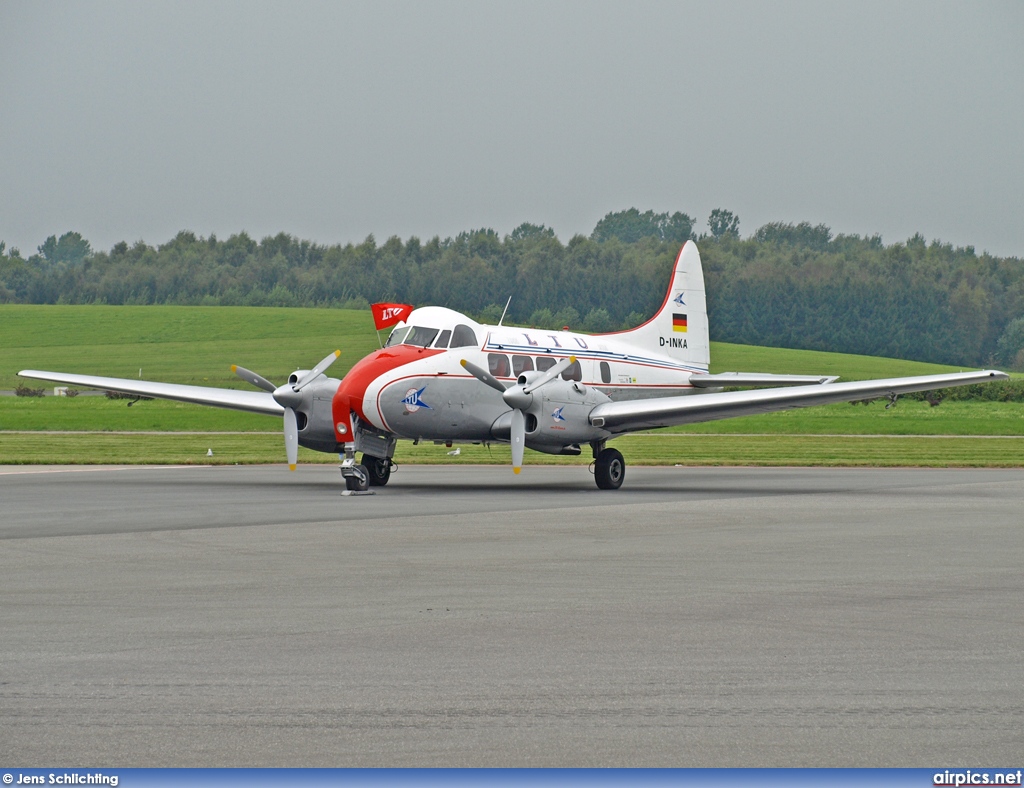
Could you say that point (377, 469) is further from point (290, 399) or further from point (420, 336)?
point (420, 336)

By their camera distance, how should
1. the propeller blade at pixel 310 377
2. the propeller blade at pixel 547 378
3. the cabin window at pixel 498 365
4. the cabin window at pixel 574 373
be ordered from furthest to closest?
the cabin window at pixel 574 373 < the propeller blade at pixel 310 377 < the cabin window at pixel 498 365 < the propeller blade at pixel 547 378

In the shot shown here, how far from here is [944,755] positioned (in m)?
6.30

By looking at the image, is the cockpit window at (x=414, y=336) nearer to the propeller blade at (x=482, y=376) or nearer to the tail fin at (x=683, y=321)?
the propeller blade at (x=482, y=376)

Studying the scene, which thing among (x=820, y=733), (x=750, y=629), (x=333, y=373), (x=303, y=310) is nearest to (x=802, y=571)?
(x=750, y=629)

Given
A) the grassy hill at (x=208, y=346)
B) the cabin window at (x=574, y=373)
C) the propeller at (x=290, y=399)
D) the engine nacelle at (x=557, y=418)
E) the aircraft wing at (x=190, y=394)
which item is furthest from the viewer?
the grassy hill at (x=208, y=346)

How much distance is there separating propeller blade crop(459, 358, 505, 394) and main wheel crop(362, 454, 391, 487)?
295 cm

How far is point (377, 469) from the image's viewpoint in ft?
90.9

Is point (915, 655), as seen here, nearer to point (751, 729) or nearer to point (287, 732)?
point (751, 729)

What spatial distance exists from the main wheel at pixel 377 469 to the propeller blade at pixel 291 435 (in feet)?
5.14

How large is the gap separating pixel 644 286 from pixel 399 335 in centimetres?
10932

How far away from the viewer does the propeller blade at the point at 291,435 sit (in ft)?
89.5

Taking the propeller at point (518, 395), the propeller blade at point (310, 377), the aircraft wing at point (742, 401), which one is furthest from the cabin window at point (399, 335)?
the aircraft wing at point (742, 401)

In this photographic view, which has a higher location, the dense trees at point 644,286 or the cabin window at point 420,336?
the dense trees at point 644,286

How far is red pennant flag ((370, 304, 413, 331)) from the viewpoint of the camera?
2880 cm
